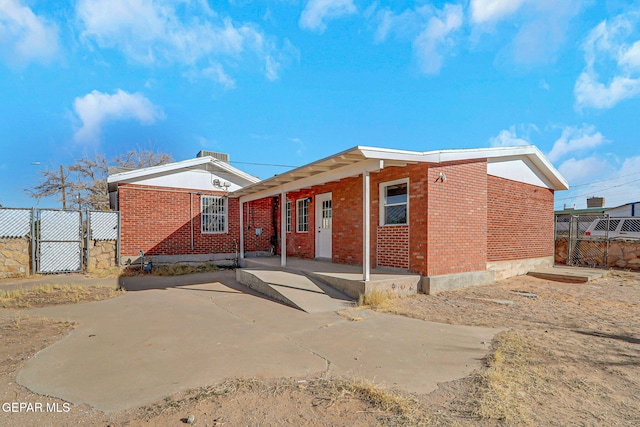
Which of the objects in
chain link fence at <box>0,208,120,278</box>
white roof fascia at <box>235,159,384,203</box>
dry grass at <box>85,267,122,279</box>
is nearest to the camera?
white roof fascia at <box>235,159,384,203</box>

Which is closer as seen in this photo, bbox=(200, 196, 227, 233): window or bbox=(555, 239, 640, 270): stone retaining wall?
bbox=(555, 239, 640, 270): stone retaining wall

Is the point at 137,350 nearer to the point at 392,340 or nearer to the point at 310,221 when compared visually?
the point at 392,340

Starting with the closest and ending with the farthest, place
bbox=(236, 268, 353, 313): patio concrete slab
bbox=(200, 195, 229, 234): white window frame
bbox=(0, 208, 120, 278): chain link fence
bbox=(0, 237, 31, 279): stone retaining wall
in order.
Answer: bbox=(236, 268, 353, 313): patio concrete slab < bbox=(0, 237, 31, 279): stone retaining wall < bbox=(0, 208, 120, 278): chain link fence < bbox=(200, 195, 229, 234): white window frame

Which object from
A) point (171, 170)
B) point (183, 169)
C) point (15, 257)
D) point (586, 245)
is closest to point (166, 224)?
point (171, 170)

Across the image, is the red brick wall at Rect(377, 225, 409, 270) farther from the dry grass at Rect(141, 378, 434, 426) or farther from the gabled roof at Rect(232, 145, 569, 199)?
the dry grass at Rect(141, 378, 434, 426)

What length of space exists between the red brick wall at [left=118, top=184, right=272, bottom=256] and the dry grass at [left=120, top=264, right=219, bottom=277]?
1.95ft

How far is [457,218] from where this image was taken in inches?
321

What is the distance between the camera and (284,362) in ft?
12.8

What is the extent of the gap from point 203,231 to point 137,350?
965cm

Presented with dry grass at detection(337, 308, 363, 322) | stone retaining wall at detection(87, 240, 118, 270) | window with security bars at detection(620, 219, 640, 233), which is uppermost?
window with security bars at detection(620, 219, 640, 233)

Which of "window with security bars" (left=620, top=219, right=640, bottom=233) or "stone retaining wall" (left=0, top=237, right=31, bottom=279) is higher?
"window with security bars" (left=620, top=219, right=640, bottom=233)

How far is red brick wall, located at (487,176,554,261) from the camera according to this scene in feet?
31.0

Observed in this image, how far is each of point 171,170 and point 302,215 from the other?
554cm
